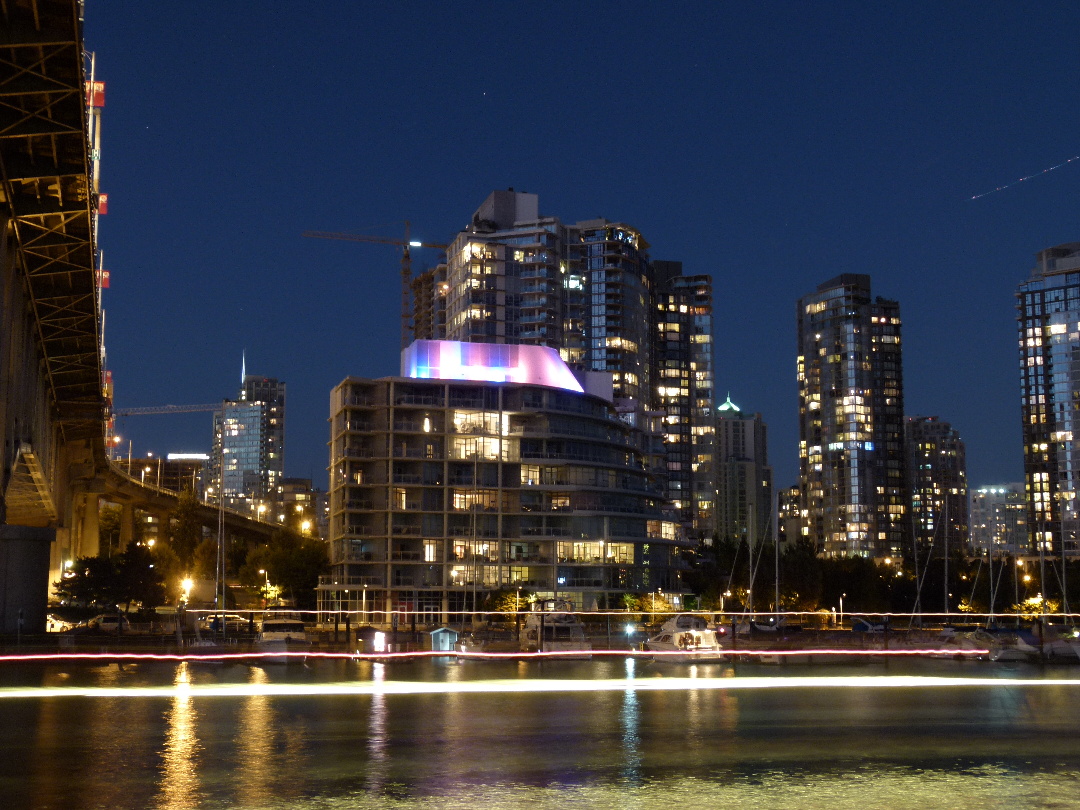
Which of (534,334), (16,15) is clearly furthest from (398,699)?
(534,334)

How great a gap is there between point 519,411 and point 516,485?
682 cm

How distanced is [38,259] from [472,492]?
62681 millimetres

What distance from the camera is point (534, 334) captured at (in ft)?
559

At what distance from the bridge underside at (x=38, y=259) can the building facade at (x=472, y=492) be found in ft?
109

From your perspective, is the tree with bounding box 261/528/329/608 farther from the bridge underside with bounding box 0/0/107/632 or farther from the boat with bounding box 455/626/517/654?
the boat with bounding box 455/626/517/654

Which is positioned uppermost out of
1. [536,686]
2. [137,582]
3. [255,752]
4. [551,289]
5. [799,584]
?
[551,289]

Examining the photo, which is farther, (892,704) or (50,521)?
(50,521)

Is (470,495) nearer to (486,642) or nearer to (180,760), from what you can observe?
(486,642)

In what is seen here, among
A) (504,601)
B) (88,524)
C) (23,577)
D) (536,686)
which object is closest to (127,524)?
(88,524)

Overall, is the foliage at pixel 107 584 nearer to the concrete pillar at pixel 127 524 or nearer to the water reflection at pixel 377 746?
the water reflection at pixel 377 746

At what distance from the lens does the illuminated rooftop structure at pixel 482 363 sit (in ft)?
351

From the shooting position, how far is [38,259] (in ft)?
151

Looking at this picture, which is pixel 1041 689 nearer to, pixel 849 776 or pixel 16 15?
pixel 849 776

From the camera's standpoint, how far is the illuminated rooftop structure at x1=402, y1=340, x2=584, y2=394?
10694 centimetres
